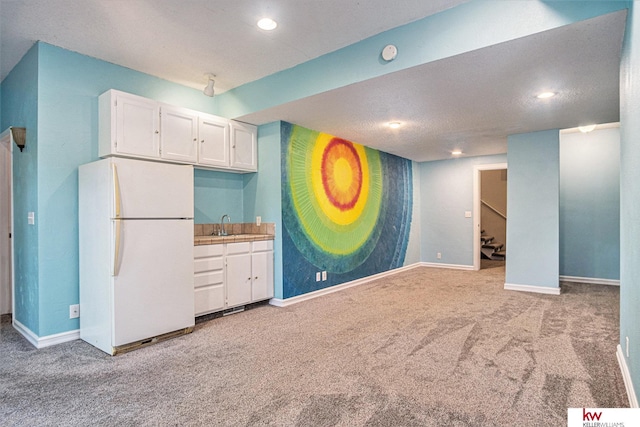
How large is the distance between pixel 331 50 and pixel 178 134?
1801 millimetres

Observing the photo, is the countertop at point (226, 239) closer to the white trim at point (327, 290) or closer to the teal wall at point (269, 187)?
the teal wall at point (269, 187)

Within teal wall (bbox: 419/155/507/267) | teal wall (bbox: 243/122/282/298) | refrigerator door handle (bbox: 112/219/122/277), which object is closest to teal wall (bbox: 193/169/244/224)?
teal wall (bbox: 243/122/282/298)

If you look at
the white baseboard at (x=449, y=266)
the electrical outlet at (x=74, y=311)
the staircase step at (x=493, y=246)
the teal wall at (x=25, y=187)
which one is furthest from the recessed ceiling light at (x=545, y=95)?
the staircase step at (x=493, y=246)

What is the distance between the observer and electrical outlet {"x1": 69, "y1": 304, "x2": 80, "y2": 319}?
3141 mm

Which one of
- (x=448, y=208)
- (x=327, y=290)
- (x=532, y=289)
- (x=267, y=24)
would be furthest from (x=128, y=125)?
(x=448, y=208)

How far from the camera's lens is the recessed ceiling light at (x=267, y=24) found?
2641mm

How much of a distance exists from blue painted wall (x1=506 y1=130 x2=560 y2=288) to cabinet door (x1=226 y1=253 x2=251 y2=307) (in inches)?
148

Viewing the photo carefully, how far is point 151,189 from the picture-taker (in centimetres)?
303

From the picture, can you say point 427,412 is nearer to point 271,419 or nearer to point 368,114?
point 271,419

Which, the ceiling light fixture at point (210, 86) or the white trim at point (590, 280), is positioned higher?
the ceiling light fixture at point (210, 86)

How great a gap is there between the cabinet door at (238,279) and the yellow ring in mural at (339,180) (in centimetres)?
139

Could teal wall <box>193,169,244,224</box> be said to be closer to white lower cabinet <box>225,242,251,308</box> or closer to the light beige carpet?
white lower cabinet <box>225,242,251,308</box>

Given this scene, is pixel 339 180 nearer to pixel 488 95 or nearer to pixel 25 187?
pixel 488 95

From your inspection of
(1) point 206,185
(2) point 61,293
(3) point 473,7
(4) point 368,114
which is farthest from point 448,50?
(2) point 61,293
